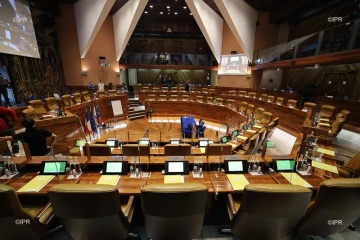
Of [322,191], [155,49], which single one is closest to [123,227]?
→ [322,191]

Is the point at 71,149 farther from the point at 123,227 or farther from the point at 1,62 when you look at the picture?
the point at 1,62

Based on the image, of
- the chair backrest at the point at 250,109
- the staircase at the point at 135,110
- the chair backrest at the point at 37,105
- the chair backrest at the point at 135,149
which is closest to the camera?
the chair backrest at the point at 135,149

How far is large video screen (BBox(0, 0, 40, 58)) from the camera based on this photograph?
684 centimetres

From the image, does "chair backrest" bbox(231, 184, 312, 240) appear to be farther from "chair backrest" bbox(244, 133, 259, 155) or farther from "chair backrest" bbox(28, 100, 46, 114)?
"chair backrest" bbox(28, 100, 46, 114)

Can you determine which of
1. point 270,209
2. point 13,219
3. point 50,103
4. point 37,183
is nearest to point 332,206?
point 270,209

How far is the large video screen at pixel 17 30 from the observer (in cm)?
684

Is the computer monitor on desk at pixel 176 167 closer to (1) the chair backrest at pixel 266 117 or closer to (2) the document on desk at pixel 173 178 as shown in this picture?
(2) the document on desk at pixel 173 178

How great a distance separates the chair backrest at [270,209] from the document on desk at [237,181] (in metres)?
0.45

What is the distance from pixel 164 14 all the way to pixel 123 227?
14.0 m

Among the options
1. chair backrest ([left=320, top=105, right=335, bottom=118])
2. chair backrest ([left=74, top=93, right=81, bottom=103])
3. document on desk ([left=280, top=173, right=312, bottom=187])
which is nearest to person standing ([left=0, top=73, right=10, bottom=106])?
chair backrest ([left=74, top=93, right=81, bottom=103])

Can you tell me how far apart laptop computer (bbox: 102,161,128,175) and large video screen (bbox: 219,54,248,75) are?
12455 mm

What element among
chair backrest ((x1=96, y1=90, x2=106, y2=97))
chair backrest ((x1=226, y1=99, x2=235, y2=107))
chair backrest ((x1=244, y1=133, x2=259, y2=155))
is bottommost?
chair backrest ((x1=244, y1=133, x2=259, y2=155))

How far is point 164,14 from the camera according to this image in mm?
12453

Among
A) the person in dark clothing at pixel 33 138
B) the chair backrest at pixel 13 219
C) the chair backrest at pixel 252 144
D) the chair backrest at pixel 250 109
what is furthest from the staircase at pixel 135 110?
the chair backrest at pixel 13 219
